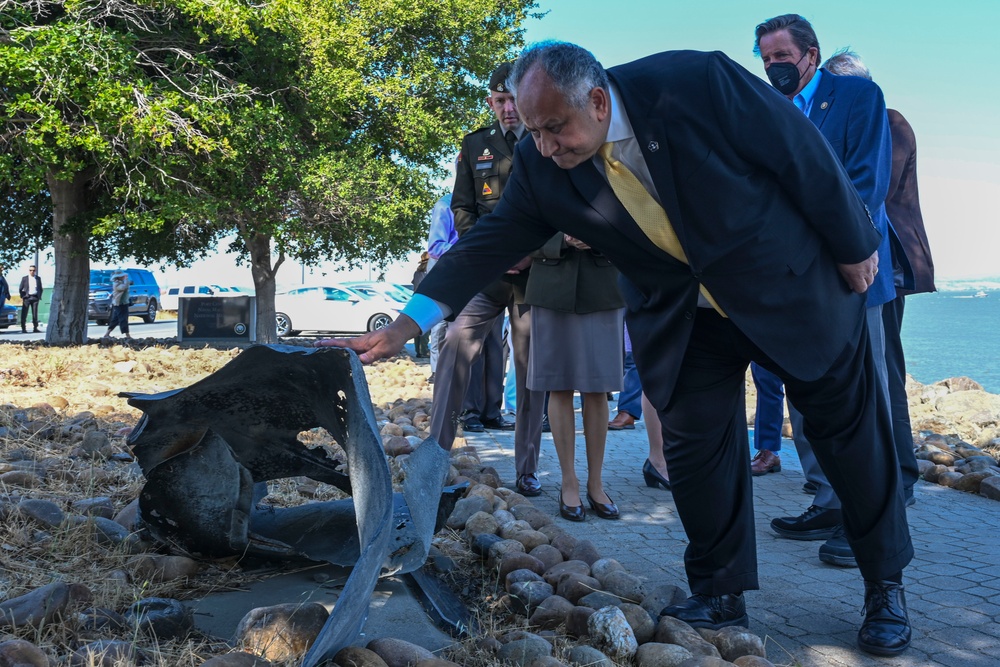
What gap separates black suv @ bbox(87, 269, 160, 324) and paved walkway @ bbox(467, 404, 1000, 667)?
3444 centimetres

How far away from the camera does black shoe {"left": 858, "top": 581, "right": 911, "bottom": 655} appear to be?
2865 millimetres

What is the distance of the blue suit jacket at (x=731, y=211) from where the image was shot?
267cm

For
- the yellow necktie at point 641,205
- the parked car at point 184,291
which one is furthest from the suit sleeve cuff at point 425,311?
the parked car at point 184,291

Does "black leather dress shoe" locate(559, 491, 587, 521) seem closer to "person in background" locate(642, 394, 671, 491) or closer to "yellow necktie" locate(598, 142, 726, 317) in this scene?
"person in background" locate(642, 394, 671, 491)

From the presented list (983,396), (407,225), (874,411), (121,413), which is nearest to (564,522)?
(874,411)

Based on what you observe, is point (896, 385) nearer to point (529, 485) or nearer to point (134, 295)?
point (529, 485)

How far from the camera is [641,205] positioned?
9.21ft

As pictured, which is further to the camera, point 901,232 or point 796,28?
point 901,232

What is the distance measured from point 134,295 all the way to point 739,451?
127 feet

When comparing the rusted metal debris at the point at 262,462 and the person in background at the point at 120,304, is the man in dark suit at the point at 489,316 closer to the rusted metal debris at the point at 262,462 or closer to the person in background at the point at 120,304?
the rusted metal debris at the point at 262,462

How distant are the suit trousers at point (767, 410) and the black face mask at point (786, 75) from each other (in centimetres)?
182

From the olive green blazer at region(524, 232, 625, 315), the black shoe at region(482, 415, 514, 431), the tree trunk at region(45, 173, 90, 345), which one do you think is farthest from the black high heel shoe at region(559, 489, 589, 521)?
the tree trunk at region(45, 173, 90, 345)

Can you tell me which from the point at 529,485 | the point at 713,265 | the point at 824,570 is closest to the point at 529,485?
the point at 529,485

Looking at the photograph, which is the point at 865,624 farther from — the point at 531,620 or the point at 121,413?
the point at 121,413
